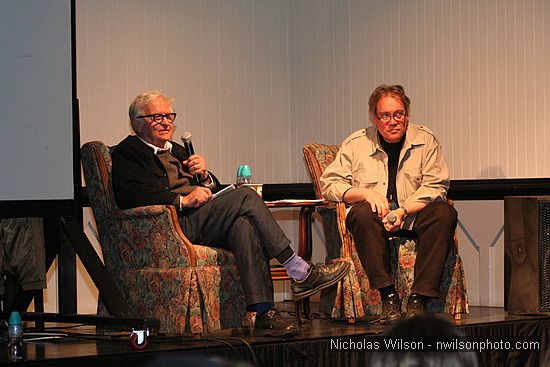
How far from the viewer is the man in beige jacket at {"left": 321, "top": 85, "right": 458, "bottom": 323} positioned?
4.46 metres

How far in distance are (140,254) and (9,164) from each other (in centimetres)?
68

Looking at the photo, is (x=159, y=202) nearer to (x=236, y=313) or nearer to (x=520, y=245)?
(x=236, y=313)

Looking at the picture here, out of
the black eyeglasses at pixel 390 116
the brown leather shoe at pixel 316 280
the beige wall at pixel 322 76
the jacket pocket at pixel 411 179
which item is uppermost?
the beige wall at pixel 322 76

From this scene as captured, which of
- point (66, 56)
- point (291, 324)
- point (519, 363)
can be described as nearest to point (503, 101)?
point (519, 363)

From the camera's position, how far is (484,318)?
4.66 m

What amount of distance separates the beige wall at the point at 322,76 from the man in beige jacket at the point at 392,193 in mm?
971

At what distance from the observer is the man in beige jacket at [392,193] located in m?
4.46

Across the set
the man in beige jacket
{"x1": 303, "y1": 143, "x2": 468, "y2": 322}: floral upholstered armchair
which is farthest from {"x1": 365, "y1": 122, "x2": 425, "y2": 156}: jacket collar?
{"x1": 303, "y1": 143, "x2": 468, "y2": 322}: floral upholstered armchair

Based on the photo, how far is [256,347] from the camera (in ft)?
12.3

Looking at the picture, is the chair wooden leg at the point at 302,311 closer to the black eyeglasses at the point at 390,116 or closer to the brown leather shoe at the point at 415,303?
the brown leather shoe at the point at 415,303

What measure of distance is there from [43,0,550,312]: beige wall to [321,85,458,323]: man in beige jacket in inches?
38.2

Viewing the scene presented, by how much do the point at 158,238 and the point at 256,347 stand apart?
0.72 m

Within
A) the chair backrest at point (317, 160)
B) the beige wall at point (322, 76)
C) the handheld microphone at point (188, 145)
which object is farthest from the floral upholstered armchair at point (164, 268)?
the beige wall at point (322, 76)

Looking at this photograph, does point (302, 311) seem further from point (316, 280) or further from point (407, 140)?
point (407, 140)
